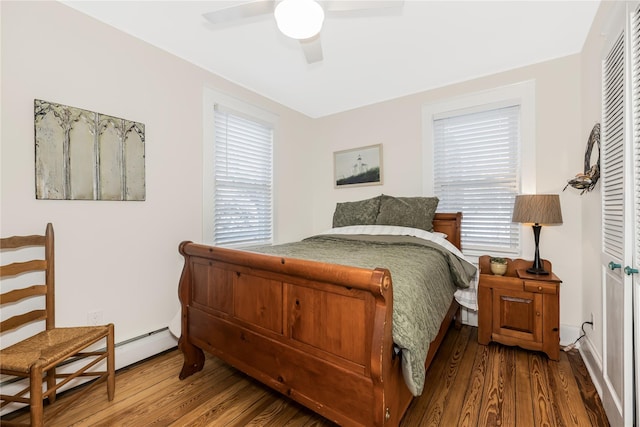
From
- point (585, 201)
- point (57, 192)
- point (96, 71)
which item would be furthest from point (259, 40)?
point (585, 201)

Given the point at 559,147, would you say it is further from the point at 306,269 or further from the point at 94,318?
the point at 94,318

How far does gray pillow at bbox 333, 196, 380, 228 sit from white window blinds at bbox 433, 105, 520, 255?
27.0 inches

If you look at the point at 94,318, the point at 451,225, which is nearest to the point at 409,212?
the point at 451,225

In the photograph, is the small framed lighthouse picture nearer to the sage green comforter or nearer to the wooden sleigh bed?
the sage green comforter

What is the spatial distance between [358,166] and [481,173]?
137 centimetres

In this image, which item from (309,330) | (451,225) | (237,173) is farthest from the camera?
(237,173)

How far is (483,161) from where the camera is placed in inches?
110

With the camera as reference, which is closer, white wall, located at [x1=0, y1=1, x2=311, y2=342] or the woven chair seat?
the woven chair seat

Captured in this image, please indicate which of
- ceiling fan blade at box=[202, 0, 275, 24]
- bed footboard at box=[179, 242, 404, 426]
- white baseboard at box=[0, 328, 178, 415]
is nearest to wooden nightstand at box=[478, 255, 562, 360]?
bed footboard at box=[179, 242, 404, 426]

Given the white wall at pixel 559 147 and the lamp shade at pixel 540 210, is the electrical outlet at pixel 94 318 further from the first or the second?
the lamp shade at pixel 540 210

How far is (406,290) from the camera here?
132 centimetres

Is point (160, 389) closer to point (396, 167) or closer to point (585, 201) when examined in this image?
point (396, 167)

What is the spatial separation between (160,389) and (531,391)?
2.33m

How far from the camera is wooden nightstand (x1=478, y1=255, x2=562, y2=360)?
2.11 meters
